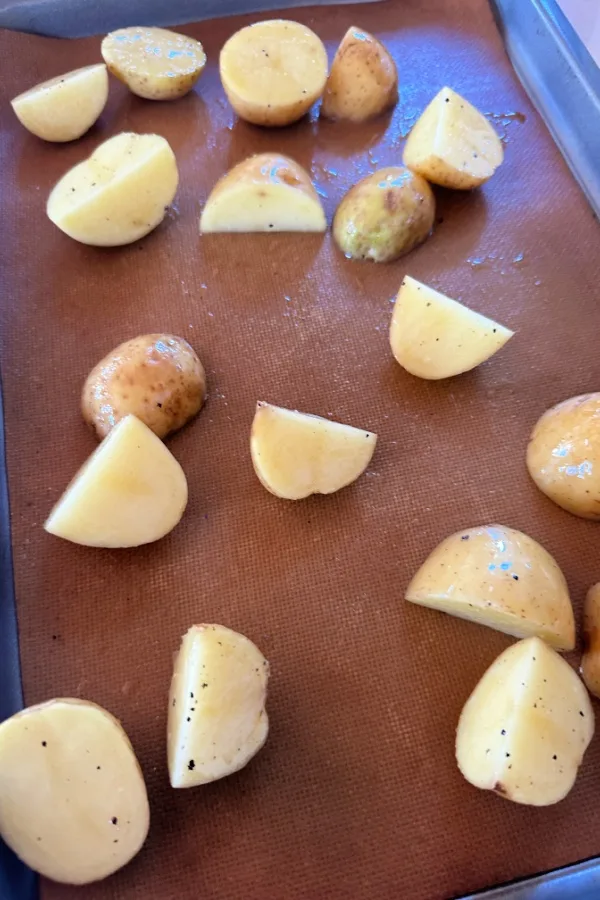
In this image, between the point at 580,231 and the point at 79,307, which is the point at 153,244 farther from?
the point at 580,231

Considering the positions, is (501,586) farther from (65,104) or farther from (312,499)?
(65,104)

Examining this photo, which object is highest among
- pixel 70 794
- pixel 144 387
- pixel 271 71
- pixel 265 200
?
pixel 271 71

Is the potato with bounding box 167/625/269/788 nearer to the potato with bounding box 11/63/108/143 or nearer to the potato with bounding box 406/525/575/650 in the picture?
the potato with bounding box 406/525/575/650

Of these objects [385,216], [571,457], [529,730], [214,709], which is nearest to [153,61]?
[385,216]

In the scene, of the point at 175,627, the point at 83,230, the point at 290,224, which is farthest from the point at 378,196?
the point at 175,627

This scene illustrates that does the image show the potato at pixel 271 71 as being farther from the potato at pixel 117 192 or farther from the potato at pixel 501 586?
the potato at pixel 501 586

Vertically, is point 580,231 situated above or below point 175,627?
above

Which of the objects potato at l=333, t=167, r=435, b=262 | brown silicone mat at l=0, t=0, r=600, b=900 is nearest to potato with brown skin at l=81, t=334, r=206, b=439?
brown silicone mat at l=0, t=0, r=600, b=900
